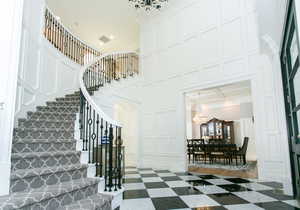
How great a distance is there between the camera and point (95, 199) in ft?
7.29

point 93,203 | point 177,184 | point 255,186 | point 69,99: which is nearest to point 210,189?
point 177,184

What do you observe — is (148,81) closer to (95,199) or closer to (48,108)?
(48,108)

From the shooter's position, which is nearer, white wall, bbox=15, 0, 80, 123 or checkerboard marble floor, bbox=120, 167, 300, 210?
checkerboard marble floor, bbox=120, 167, 300, 210

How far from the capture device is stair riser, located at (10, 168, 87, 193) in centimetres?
188

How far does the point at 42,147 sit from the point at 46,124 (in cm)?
82

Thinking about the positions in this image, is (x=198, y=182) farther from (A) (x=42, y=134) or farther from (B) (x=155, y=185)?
(A) (x=42, y=134)

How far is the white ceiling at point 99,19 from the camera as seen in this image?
7.17m

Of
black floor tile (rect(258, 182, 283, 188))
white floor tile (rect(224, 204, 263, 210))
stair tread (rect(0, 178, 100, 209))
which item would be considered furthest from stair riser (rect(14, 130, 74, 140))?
black floor tile (rect(258, 182, 283, 188))

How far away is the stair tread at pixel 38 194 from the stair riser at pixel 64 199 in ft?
0.15

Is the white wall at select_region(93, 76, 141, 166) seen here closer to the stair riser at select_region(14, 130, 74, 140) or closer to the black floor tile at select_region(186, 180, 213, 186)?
the stair riser at select_region(14, 130, 74, 140)

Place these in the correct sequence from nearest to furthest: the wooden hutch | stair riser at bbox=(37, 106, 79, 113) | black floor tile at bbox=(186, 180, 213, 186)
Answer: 1. black floor tile at bbox=(186, 180, 213, 186)
2. stair riser at bbox=(37, 106, 79, 113)
3. the wooden hutch

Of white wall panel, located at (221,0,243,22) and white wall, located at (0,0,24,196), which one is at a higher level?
white wall panel, located at (221,0,243,22)

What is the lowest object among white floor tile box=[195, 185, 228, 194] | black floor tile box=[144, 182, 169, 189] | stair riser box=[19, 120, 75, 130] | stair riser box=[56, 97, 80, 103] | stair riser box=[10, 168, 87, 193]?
black floor tile box=[144, 182, 169, 189]

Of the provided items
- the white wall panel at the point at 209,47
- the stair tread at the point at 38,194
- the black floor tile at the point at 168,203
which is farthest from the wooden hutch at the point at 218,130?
the stair tread at the point at 38,194
